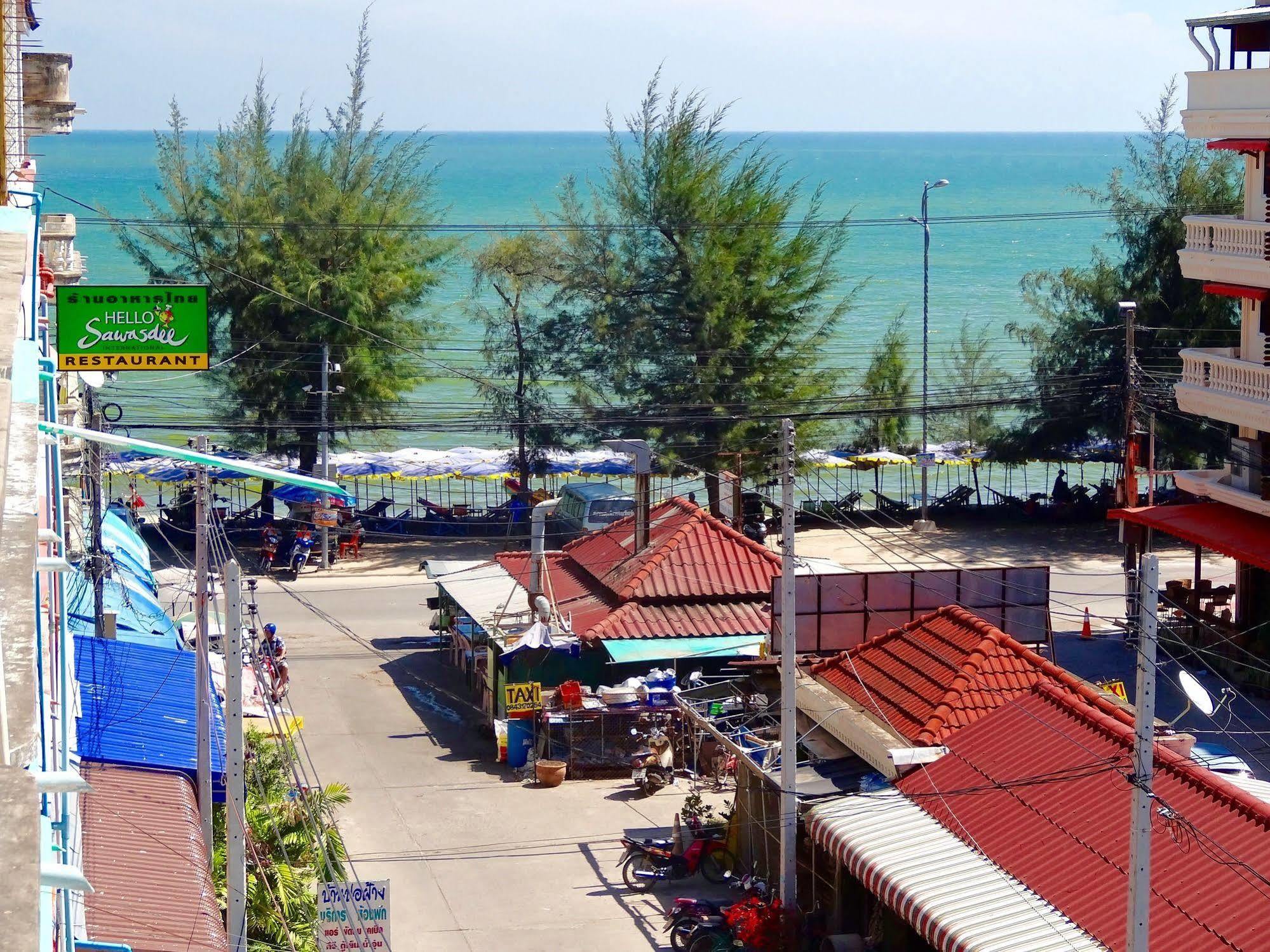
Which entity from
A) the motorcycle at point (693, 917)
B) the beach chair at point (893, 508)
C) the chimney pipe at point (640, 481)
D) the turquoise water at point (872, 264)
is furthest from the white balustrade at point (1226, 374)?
the beach chair at point (893, 508)

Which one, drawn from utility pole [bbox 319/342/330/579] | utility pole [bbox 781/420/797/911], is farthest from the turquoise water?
utility pole [bbox 781/420/797/911]

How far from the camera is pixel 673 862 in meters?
18.0

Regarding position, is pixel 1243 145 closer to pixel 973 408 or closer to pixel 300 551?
pixel 300 551

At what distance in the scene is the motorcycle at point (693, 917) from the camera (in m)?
15.6

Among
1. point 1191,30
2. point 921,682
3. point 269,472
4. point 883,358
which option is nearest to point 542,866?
point 921,682

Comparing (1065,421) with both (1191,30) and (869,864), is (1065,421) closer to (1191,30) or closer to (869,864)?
(1191,30)

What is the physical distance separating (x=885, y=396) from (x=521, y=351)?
995cm

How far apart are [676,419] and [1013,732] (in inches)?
813

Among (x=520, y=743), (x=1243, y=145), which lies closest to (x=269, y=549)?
(x=520, y=743)

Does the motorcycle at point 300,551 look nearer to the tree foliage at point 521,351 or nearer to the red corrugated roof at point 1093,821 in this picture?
the tree foliage at point 521,351

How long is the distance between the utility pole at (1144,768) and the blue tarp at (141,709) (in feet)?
27.0

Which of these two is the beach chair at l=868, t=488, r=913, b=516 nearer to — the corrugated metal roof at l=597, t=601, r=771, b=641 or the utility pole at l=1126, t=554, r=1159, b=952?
the corrugated metal roof at l=597, t=601, r=771, b=641

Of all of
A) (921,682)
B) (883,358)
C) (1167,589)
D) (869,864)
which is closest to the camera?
(869,864)

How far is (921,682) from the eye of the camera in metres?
17.6
